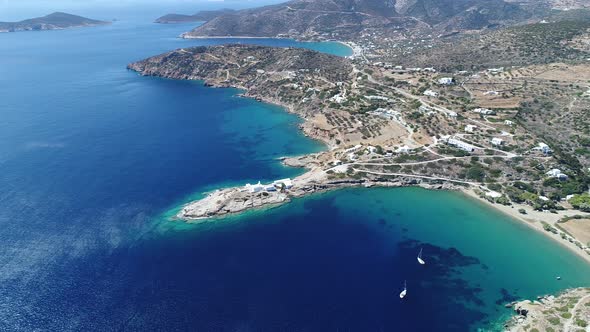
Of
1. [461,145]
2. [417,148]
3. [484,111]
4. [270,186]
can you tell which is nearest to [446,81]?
[484,111]

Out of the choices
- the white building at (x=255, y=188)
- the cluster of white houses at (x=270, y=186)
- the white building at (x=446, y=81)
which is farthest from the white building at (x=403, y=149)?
the white building at (x=446, y=81)

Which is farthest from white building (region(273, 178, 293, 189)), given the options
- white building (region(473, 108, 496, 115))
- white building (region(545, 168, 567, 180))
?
white building (region(473, 108, 496, 115))

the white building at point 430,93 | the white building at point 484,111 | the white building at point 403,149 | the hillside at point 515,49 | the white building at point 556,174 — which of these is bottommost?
the white building at point 556,174

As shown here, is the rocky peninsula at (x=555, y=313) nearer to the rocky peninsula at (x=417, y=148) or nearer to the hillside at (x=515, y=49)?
the rocky peninsula at (x=417, y=148)

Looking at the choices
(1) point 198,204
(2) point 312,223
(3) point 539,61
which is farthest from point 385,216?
(3) point 539,61

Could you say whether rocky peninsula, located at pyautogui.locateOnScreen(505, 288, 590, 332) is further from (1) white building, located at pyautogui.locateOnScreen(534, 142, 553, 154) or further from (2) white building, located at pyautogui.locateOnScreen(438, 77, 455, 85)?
(2) white building, located at pyautogui.locateOnScreen(438, 77, 455, 85)

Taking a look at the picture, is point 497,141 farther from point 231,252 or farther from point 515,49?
point 515,49

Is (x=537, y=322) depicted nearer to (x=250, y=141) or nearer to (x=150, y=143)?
(x=250, y=141)
